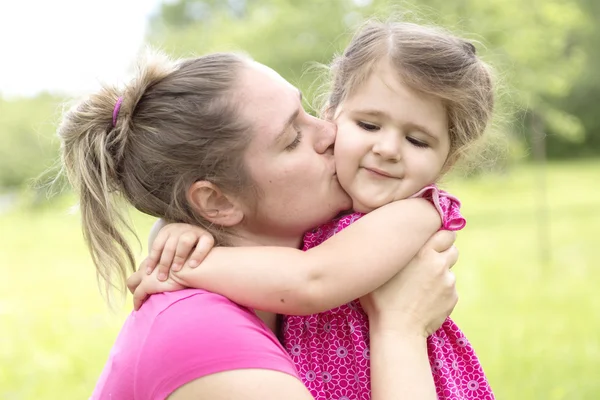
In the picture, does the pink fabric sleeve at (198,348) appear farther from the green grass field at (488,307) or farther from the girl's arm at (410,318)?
the green grass field at (488,307)

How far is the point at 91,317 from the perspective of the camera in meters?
9.10

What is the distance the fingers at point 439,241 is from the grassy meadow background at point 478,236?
41 cm

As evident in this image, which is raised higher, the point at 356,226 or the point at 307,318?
the point at 356,226

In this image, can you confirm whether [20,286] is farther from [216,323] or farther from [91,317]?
[216,323]

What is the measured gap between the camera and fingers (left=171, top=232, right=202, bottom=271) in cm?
226

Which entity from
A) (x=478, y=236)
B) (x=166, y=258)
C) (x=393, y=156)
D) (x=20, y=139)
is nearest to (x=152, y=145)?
(x=166, y=258)

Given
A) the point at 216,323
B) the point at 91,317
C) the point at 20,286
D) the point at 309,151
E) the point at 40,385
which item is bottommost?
the point at 20,286

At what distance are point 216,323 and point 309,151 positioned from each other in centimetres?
61

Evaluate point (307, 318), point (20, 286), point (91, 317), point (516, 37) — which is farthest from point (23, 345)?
point (516, 37)

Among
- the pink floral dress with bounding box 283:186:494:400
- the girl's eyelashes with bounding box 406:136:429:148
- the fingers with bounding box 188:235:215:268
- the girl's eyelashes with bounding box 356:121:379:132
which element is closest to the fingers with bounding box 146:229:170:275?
the fingers with bounding box 188:235:215:268

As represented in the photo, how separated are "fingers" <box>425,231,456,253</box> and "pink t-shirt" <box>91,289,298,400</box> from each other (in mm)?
561

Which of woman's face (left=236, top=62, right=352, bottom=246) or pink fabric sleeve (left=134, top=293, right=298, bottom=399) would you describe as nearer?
pink fabric sleeve (left=134, top=293, right=298, bottom=399)

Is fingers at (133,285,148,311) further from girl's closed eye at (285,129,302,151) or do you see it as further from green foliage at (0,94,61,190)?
green foliage at (0,94,61,190)

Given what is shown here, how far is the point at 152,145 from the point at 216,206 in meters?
0.26
